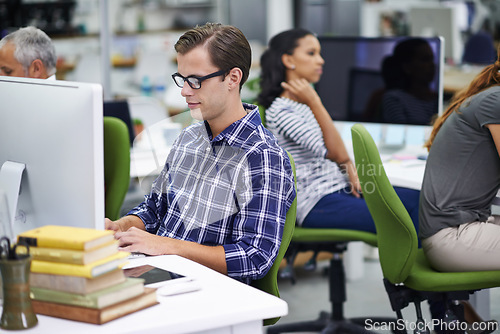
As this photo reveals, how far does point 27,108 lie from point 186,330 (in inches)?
21.0

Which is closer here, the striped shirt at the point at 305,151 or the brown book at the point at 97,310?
the brown book at the point at 97,310

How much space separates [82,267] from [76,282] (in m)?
0.03

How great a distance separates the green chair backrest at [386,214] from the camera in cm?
195

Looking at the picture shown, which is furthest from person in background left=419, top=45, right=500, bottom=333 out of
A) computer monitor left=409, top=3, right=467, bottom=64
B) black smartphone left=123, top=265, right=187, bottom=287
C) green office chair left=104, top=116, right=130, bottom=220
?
computer monitor left=409, top=3, right=467, bottom=64

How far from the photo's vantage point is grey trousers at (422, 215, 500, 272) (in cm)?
199

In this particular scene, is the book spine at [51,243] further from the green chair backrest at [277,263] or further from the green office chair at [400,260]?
the green office chair at [400,260]

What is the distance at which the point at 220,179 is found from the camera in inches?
64.4

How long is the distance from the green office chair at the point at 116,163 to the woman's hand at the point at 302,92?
71 centimetres

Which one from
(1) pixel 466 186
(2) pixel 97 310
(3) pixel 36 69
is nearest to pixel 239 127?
(2) pixel 97 310

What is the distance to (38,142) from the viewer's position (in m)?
1.29

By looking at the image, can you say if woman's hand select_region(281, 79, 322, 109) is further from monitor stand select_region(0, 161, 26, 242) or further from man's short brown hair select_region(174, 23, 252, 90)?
monitor stand select_region(0, 161, 26, 242)

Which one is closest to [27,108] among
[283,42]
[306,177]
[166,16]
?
[306,177]

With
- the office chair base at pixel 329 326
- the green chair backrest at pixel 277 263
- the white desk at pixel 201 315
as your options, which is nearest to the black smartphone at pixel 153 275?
the white desk at pixel 201 315

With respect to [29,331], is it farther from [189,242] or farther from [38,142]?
[189,242]
